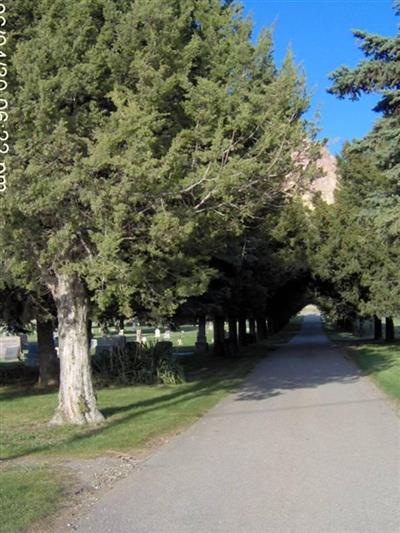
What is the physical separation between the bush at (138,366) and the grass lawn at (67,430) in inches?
29.8

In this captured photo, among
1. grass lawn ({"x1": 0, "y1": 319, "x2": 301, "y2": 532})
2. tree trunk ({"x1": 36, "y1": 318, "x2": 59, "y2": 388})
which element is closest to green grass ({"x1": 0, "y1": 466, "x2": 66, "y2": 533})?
grass lawn ({"x1": 0, "y1": 319, "x2": 301, "y2": 532})

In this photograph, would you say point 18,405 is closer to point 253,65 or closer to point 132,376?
point 132,376

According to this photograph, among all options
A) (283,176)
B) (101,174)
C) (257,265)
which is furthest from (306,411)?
(257,265)

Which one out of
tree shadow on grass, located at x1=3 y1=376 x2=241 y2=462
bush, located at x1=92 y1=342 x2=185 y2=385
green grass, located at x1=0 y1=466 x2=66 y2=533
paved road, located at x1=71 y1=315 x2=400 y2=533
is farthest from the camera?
bush, located at x1=92 y1=342 x2=185 y2=385

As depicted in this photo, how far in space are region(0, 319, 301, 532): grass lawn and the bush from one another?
76 cm

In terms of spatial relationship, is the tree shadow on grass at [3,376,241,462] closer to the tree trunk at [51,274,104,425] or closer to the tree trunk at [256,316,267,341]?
the tree trunk at [51,274,104,425]

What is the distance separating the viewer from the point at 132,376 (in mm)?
20203

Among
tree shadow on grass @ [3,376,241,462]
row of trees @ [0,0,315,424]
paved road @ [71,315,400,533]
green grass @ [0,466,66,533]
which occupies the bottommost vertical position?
tree shadow on grass @ [3,376,241,462]

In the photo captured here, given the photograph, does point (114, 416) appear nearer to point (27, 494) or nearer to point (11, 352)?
point (27, 494)

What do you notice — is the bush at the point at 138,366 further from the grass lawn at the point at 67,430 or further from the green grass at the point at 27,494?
the green grass at the point at 27,494

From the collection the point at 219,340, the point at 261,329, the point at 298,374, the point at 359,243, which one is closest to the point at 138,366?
the point at 298,374

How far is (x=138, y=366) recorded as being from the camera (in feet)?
68.1

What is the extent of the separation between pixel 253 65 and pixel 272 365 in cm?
1447

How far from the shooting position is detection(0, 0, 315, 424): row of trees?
945cm
